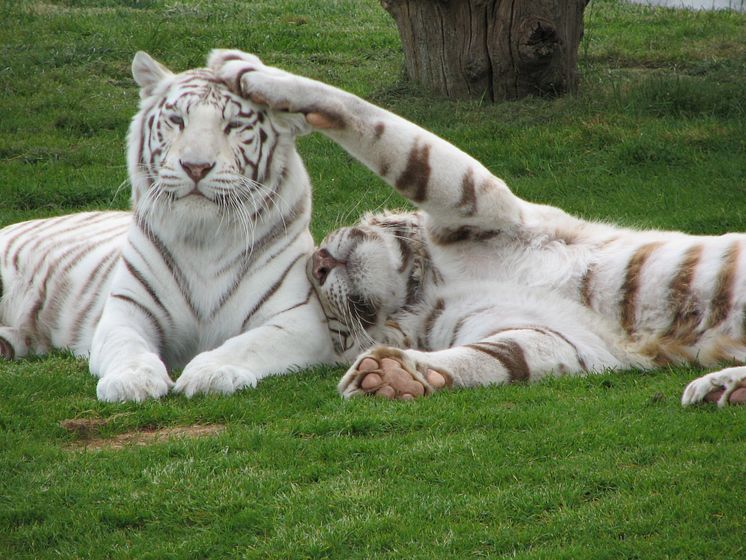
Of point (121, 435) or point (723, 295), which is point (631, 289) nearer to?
point (723, 295)

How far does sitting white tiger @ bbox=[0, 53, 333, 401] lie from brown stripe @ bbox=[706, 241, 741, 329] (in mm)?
1906

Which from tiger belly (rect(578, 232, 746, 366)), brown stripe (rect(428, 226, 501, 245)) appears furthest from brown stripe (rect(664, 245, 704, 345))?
brown stripe (rect(428, 226, 501, 245))

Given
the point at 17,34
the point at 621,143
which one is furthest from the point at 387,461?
the point at 17,34

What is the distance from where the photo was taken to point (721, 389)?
443 cm

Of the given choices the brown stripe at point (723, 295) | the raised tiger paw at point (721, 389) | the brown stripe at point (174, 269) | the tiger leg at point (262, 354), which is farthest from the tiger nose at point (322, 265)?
the raised tiger paw at point (721, 389)

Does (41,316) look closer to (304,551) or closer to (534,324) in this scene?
(534,324)

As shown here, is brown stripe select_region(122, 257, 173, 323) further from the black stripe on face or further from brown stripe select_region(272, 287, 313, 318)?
the black stripe on face

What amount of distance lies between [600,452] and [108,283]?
10.2 feet

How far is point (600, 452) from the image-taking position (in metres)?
4.03

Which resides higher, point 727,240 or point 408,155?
point 408,155

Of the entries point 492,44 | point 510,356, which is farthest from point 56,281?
point 492,44

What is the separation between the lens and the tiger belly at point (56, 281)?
6133 millimetres

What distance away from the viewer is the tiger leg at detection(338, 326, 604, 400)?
486cm

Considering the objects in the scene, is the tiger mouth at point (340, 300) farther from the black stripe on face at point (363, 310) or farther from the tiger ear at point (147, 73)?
the tiger ear at point (147, 73)
